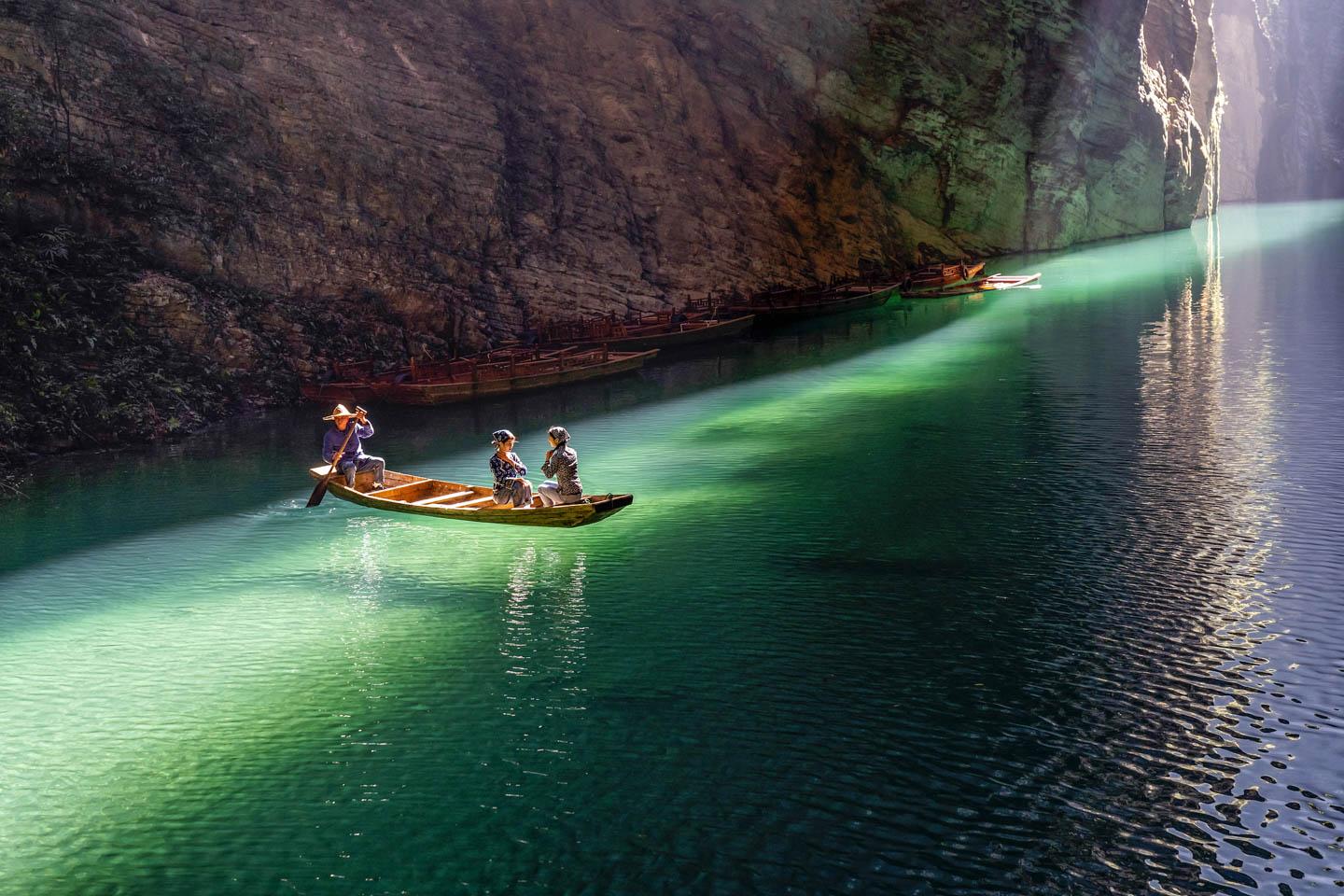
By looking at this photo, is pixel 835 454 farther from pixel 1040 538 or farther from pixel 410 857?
pixel 410 857

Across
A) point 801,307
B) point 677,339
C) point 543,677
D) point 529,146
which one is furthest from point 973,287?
point 543,677

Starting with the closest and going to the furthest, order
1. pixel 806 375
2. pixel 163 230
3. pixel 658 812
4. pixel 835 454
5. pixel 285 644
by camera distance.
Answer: pixel 658 812
pixel 285 644
pixel 835 454
pixel 163 230
pixel 806 375

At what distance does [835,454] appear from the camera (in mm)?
32219

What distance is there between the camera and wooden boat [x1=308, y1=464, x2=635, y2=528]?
24453 mm

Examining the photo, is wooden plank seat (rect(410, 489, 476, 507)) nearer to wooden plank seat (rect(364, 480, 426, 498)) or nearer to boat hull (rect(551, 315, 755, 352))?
wooden plank seat (rect(364, 480, 426, 498))

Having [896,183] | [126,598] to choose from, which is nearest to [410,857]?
[126,598]

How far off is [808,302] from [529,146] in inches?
708

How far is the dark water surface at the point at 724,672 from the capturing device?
12.8 metres

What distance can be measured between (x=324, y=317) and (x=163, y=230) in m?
7.01

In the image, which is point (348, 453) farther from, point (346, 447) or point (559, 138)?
point (559, 138)

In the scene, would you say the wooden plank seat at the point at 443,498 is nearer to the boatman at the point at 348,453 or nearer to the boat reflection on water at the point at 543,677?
the boatman at the point at 348,453

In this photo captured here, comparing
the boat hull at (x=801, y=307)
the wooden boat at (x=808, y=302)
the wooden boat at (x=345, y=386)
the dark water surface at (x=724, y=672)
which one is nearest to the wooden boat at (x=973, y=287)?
the wooden boat at (x=808, y=302)

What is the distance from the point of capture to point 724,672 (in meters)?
17.4

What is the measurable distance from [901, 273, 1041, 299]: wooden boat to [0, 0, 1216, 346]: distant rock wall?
20.2 ft
